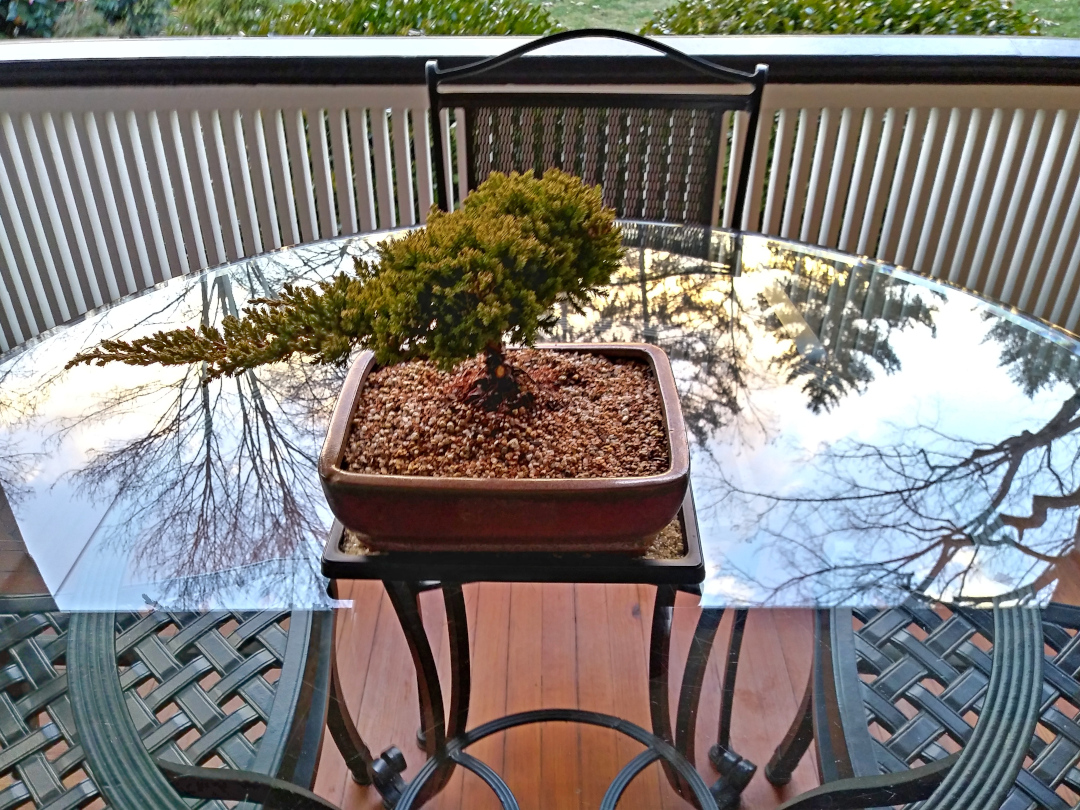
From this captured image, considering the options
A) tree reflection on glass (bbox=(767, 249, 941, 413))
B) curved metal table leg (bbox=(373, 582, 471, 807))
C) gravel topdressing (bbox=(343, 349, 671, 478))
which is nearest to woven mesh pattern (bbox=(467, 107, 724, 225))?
tree reflection on glass (bbox=(767, 249, 941, 413))

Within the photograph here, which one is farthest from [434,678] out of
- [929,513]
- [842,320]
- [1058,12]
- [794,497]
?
[1058,12]

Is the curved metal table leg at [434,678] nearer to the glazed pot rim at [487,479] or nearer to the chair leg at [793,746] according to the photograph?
the glazed pot rim at [487,479]

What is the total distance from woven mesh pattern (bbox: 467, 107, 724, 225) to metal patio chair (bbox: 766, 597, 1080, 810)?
1059 millimetres

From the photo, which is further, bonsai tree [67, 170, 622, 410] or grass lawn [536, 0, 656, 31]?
grass lawn [536, 0, 656, 31]

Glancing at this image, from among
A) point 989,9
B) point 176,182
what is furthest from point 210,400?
point 989,9

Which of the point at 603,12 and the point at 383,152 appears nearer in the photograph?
the point at 383,152

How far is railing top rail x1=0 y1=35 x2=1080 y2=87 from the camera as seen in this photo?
185 cm

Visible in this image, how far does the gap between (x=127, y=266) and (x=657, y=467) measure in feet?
6.26

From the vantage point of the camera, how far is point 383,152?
2025 millimetres

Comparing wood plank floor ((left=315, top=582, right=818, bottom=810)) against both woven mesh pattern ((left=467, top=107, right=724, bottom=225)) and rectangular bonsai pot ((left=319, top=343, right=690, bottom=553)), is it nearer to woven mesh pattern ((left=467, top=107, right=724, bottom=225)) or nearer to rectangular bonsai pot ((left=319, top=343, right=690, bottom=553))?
rectangular bonsai pot ((left=319, top=343, right=690, bottom=553))

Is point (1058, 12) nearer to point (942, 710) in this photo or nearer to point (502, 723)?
point (942, 710)

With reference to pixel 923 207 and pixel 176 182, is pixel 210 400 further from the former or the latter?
pixel 923 207

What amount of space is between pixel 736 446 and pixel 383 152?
4.54 feet

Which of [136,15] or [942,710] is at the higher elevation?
[136,15]
